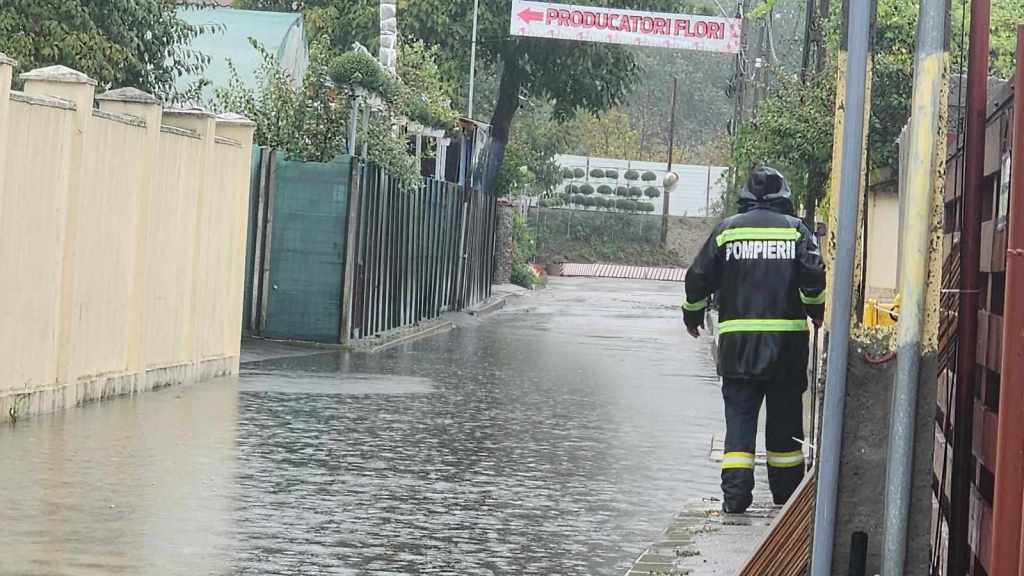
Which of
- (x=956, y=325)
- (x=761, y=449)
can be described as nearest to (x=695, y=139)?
(x=761, y=449)

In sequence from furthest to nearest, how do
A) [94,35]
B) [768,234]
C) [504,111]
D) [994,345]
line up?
[504,111]
[94,35]
[768,234]
[994,345]

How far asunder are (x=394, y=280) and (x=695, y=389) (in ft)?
22.9

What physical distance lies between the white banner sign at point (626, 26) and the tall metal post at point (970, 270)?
101 ft

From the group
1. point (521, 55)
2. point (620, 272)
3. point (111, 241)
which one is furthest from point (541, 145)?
point (111, 241)

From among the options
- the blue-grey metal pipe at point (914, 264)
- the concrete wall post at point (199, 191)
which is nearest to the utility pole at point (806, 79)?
the concrete wall post at point (199, 191)

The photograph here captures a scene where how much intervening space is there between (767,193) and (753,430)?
47.7 inches

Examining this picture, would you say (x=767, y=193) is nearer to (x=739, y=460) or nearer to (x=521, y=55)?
(x=739, y=460)

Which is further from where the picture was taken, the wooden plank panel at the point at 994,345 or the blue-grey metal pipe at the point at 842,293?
the blue-grey metal pipe at the point at 842,293

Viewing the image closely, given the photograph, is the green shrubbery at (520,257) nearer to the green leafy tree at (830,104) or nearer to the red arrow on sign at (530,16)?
the red arrow on sign at (530,16)

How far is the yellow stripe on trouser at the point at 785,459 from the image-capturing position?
9.69 m

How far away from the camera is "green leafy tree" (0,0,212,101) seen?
2038cm

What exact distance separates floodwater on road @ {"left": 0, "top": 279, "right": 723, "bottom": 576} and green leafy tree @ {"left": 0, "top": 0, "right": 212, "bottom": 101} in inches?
160

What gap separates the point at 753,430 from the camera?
9.66 m

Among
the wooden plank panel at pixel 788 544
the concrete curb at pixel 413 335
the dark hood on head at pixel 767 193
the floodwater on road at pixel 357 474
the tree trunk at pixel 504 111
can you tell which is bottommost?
the floodwater on road at pixel 357 474
